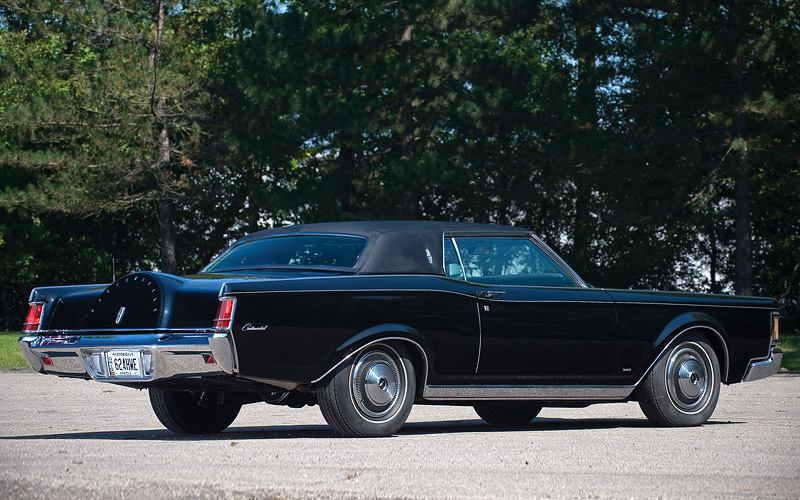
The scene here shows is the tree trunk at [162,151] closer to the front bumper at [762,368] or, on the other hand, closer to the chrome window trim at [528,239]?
the chrome window trim at [528,239]

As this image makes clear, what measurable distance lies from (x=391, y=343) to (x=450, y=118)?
27.1 meters

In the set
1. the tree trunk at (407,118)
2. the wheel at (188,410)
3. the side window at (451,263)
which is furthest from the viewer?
the tree trunk at (407,118)

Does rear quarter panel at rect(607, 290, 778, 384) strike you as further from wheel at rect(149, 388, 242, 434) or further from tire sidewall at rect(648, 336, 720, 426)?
wheel at rect(149, 388, 242, 434)

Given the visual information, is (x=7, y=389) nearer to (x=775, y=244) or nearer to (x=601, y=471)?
(x=601, y=471)

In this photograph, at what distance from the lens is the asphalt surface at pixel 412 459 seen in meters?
5.87

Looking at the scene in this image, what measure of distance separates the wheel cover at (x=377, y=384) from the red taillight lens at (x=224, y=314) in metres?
0.95

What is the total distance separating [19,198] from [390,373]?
31227mm

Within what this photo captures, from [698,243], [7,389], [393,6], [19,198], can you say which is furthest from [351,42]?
[7,389]

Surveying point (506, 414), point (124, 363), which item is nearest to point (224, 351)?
point (124, 363)

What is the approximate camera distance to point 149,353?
777 centimetres

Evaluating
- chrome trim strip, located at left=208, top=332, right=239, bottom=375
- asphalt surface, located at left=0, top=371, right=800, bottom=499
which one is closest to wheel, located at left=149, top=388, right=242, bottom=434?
asphalt surface, located at left=0, top=371, right=800, bottom=499

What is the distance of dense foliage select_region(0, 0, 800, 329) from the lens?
3144 centimetres

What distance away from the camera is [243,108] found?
121 feet

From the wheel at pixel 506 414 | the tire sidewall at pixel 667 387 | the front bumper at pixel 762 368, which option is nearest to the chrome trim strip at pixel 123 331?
the wheel at pixel 506 414
